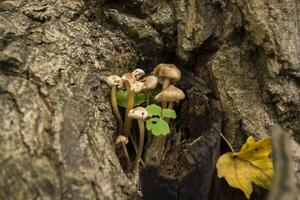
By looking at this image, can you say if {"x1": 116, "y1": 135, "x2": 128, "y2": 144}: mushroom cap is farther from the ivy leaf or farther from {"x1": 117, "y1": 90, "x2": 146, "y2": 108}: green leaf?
{"x1": 117, "y1": 90, "x2": 146, "y2": 108}: green leaf

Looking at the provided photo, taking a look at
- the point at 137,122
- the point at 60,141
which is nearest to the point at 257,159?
the point at 137,122

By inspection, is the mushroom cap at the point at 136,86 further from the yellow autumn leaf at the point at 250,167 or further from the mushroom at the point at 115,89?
the yellow autumn leaf at the point at 250,167

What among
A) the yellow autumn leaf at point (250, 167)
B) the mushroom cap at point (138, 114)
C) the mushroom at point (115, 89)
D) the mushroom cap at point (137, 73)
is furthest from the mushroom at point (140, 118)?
the yellow autumn leaf at point (250, 167)

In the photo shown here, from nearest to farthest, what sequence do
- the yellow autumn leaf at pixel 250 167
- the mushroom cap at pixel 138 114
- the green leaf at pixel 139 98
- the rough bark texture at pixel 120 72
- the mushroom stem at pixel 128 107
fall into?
the rough bark texture at pixel 120 72
the yellow autumn leaf at pixel 250 167
the mushroom cap at pixel 138 114
the mushroom stem at pixel 128 107
the green leaf at pixel 139 98

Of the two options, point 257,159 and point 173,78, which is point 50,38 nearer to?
point 173,78

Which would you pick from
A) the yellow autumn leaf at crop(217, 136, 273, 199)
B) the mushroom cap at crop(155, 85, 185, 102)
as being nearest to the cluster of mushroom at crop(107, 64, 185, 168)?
the mushroom cap at crop(155, 85, 185, 102)

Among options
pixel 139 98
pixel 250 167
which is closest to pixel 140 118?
pixel 139 98

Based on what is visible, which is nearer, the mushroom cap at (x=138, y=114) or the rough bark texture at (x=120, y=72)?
the rough bark texture at (x=120, y=72)
